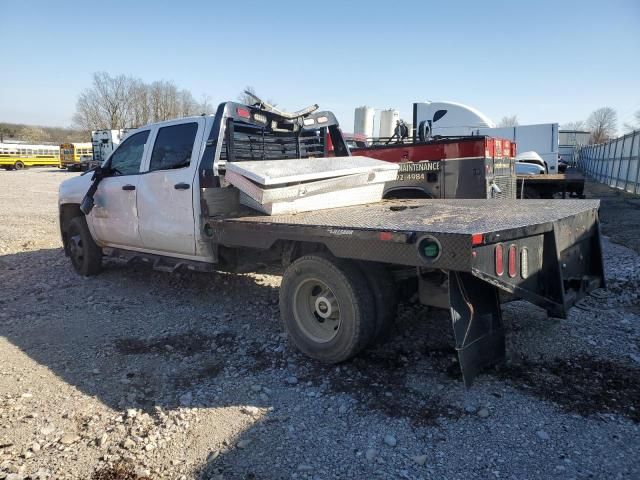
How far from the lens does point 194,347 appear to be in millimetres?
4543

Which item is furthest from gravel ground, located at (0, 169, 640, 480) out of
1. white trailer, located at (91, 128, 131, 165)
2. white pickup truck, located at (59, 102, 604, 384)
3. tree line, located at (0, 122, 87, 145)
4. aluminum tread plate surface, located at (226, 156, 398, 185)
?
tree line, located at (0, 122, 87, 145)

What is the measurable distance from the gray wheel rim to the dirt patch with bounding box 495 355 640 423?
1.35 meters

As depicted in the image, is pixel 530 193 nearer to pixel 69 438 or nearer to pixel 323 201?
pixel 323 201

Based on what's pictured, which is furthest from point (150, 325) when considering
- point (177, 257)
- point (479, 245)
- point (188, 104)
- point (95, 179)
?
point (188, 104)

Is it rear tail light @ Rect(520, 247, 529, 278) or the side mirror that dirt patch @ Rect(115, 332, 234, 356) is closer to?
the side mirror

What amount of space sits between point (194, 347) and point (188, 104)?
8649cm

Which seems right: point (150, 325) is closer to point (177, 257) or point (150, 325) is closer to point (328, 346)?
point (177, 257)

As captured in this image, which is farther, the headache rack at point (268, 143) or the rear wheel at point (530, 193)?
the rear wheel at point (530, 193)

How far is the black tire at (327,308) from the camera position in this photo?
3756 millimetres

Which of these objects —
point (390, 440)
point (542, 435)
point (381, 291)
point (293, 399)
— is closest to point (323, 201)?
point (381, 291)

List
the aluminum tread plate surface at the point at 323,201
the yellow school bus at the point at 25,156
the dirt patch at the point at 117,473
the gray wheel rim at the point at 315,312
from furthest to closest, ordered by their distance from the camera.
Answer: the yellow school bus at the point at 25,156 < the aluminum tread plate surface at the point at 323,201 < the gray wheel rim at the point at 315,312 < the dirt patch at the point at 117,473

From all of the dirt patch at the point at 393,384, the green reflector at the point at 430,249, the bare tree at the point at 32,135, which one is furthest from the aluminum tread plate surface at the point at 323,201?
the bare tree at the point at 32,135

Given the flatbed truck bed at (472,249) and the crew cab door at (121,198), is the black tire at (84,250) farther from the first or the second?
the flatbed truck bed at (472,249)

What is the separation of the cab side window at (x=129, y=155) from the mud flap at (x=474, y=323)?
14.0ft
